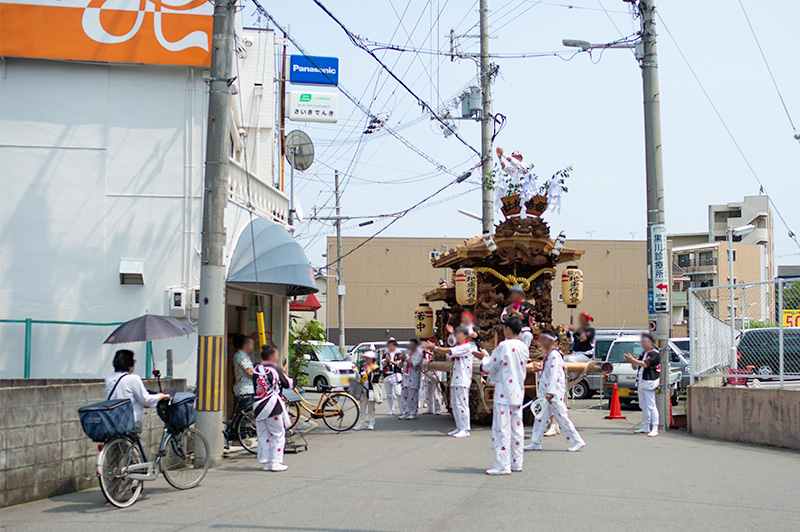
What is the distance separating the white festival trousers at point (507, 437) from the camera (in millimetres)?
9078

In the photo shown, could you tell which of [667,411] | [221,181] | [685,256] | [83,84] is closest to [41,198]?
[83,84]

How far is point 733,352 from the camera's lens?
13.4 m

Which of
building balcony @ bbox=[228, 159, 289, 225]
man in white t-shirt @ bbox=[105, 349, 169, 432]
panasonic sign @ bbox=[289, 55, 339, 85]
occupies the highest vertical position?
panasonic sign @ bbox=[289, 55, 339, 85]

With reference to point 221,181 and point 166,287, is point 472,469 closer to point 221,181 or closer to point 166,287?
point 221,181

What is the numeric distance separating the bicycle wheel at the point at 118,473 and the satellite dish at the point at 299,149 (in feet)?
46.2

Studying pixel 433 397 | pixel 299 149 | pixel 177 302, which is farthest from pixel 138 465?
pixel 299 149

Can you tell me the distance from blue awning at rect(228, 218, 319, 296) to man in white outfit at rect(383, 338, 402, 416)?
3277 millimetres

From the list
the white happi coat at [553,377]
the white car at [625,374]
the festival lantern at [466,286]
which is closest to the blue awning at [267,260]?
the festival lantern at [466,286]

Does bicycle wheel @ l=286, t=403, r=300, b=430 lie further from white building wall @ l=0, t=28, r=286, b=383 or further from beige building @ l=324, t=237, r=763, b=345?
beige building @ l=324, t=237, r=763, b=345

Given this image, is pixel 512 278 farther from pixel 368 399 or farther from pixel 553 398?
pixel 553 398

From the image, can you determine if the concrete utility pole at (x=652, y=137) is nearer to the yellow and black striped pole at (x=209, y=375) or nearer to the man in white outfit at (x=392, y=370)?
the man in white outfit at (x=392, y=370)

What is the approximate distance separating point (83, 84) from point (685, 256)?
54858 millimetres

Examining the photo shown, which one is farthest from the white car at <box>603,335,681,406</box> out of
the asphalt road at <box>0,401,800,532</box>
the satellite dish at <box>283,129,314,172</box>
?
the satellite dish at <box>283,129,314,172</box>

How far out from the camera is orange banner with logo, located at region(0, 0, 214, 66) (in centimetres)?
1317
